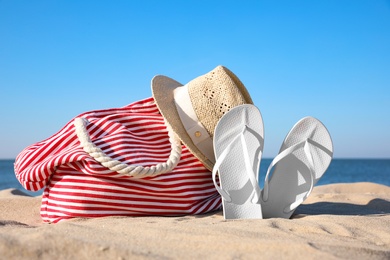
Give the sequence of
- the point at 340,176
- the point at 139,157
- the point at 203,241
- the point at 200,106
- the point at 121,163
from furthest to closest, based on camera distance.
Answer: the point at 340,176
the point at 200,106
the point at 139,157
the point at 121,163
the point at 203,241

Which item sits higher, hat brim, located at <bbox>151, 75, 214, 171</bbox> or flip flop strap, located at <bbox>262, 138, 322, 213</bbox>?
hat brim, located at <bbox>151, 75, 214, 171</bbox>

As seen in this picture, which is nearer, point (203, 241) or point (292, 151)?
point (203, 241)

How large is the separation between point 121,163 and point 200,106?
60 centimetres

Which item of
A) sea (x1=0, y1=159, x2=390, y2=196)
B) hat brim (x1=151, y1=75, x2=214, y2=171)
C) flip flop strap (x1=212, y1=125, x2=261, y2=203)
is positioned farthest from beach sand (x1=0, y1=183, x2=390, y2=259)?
sea (x1=0, y1=159, x2=390, y2=196)

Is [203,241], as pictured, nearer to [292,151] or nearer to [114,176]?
[114,176]

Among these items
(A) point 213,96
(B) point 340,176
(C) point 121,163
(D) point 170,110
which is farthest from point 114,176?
(B) point 340,176

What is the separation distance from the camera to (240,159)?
2.43 m

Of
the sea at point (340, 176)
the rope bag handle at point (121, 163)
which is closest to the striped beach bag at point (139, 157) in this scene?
the rope bag handle at point (121, 163)

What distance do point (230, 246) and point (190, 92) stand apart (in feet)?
4.49

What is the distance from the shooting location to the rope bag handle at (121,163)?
2.24 metres

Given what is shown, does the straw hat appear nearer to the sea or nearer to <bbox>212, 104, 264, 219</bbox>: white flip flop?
<bbox>212, 104, 264, 219</bbox>: white flip flop

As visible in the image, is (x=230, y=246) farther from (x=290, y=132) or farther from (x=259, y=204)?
(x=290, y=132)

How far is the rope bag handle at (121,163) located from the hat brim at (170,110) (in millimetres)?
50

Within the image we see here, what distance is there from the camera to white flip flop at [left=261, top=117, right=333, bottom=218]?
7.98 ft
